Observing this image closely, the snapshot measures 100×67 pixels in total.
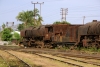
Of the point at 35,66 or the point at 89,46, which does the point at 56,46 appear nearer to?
the point at 89,46

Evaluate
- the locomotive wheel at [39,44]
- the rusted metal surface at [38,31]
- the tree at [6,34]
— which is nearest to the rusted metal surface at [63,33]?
the rusted metal surface at [38,31]

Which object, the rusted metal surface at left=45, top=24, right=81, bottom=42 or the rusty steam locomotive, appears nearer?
the rusty steam locomotive

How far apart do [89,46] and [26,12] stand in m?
69.7

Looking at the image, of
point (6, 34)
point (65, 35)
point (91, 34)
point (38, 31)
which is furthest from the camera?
point (6, 34)

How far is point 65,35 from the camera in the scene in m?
30.5

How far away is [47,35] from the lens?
3244 cm

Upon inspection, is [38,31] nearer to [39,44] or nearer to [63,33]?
[39,44]

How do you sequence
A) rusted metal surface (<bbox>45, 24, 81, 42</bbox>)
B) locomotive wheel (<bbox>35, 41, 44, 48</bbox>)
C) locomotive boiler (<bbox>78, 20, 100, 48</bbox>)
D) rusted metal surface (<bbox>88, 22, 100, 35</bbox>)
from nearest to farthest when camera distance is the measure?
rusted metal surface (<bbox>88, 22, 100, 35</bbox>) → locomotive boiler (<bbox>78, 20, 100, 48</bbox>) → rusted metal surface (<bbox>45, 24, 81, 42</bbox>) → locomotive wheel (<bbox>35, 41, 44, 48</bbox>)

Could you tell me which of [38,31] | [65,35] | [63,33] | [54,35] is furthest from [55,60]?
[38,31]

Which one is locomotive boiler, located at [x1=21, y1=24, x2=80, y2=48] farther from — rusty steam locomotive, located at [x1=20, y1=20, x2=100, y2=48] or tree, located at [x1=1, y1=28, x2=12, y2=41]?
tree, located at [x1=1, y1=28, x2=12, y2=41]

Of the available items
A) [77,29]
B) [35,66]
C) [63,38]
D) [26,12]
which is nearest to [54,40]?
[63,38]

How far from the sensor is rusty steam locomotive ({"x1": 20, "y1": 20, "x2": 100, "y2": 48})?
984 inches

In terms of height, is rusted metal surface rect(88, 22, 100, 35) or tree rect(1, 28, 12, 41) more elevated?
rusted metal surface rect(88, 22, 100, 35)

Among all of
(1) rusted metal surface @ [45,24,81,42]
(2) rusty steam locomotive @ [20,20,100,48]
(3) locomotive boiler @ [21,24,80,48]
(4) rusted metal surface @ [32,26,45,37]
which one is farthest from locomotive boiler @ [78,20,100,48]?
(4) rusted metal surface @ [32,26,45,37]
